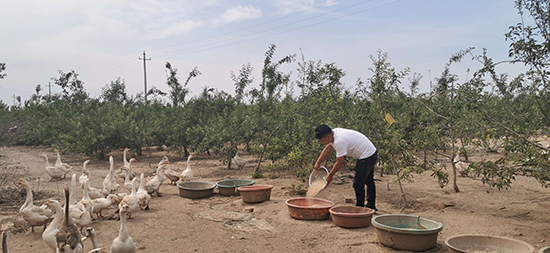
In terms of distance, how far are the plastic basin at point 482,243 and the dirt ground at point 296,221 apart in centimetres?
43

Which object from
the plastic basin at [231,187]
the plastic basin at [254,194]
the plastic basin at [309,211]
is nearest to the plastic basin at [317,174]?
the plastic basin at [309,211]

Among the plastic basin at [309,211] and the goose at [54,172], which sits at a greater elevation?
the goose at [54,172]

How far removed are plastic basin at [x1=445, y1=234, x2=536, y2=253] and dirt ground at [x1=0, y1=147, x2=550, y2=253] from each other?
1.41 feet

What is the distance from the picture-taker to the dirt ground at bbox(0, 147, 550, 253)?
17.5ft

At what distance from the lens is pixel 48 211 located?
598 centimetres

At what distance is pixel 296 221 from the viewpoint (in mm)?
6305

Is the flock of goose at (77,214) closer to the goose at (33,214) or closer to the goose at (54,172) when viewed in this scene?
the goose at (33,214)

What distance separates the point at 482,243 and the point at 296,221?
9.07ft

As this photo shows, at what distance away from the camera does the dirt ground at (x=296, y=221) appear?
534 cm

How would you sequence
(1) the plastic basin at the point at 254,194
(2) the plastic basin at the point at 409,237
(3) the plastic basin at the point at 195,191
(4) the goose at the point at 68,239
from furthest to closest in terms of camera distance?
(3) the plastic basin at the point at 195,191 → (1) the plastic basin at the point at 254,194 → (2) the plastic basin at the point at 409,237 → (4) the goose at the point at 68,239

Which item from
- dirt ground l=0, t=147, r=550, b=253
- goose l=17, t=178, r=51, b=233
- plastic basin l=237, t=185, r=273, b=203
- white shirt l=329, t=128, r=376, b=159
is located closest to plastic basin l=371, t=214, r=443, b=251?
dirt ground l=0, t=147, r=550, b=253

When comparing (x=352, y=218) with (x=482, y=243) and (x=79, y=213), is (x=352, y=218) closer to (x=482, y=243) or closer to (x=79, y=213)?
(x=482, y=243)

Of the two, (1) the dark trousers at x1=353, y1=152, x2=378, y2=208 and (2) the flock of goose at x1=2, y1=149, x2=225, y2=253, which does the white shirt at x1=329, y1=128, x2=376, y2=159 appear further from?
(2) the flock of goose at x1=2, y1=149, x2=225, y2=253

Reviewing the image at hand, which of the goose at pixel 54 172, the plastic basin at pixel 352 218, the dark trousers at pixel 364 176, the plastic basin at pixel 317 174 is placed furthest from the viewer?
the goose at pixel 54 172
